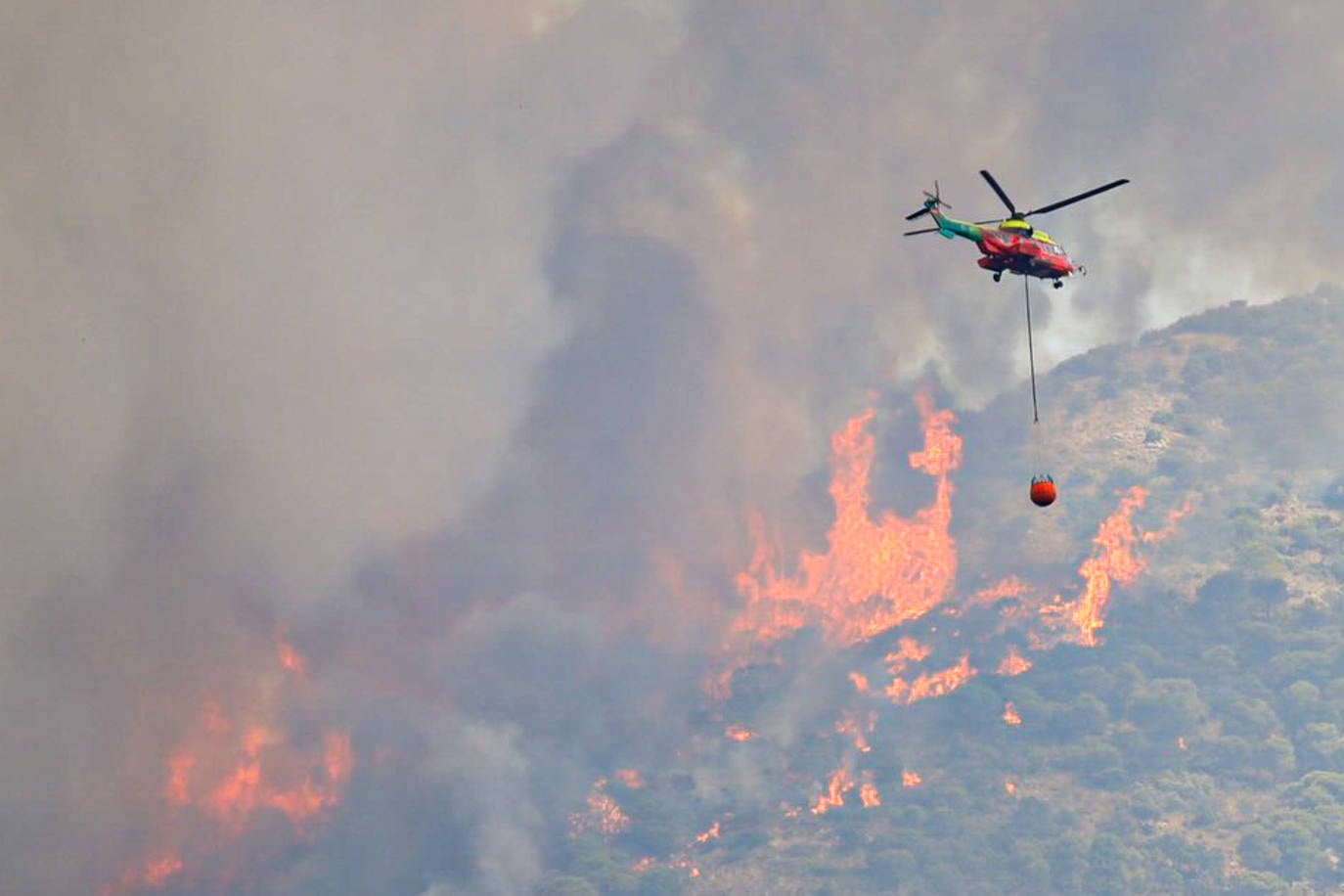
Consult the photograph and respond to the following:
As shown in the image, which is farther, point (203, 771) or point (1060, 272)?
point (203, 771)

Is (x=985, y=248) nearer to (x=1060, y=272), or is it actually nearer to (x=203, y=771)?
(x=1060, y=272)

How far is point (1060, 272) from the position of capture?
118688mm

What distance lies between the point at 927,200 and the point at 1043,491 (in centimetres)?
1775

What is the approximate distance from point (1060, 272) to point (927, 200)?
10276 mm

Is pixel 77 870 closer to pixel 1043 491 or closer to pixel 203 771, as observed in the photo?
pixel 203 771

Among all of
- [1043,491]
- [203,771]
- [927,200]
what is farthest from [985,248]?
[203,771]

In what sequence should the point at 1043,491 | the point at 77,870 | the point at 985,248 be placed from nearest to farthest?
the point at 1043,491 → the point at 985,248 → the point at 77,870

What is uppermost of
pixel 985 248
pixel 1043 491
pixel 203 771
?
pixel 203 771

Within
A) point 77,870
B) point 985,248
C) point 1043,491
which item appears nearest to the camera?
point 1043,491

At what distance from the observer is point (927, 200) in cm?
11388

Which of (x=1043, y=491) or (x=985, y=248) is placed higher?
(x=985, y=248)

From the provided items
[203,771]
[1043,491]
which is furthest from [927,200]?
[203,771]

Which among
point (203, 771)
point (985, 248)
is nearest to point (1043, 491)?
point (985, 248)

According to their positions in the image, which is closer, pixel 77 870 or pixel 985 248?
pixel 985 248
